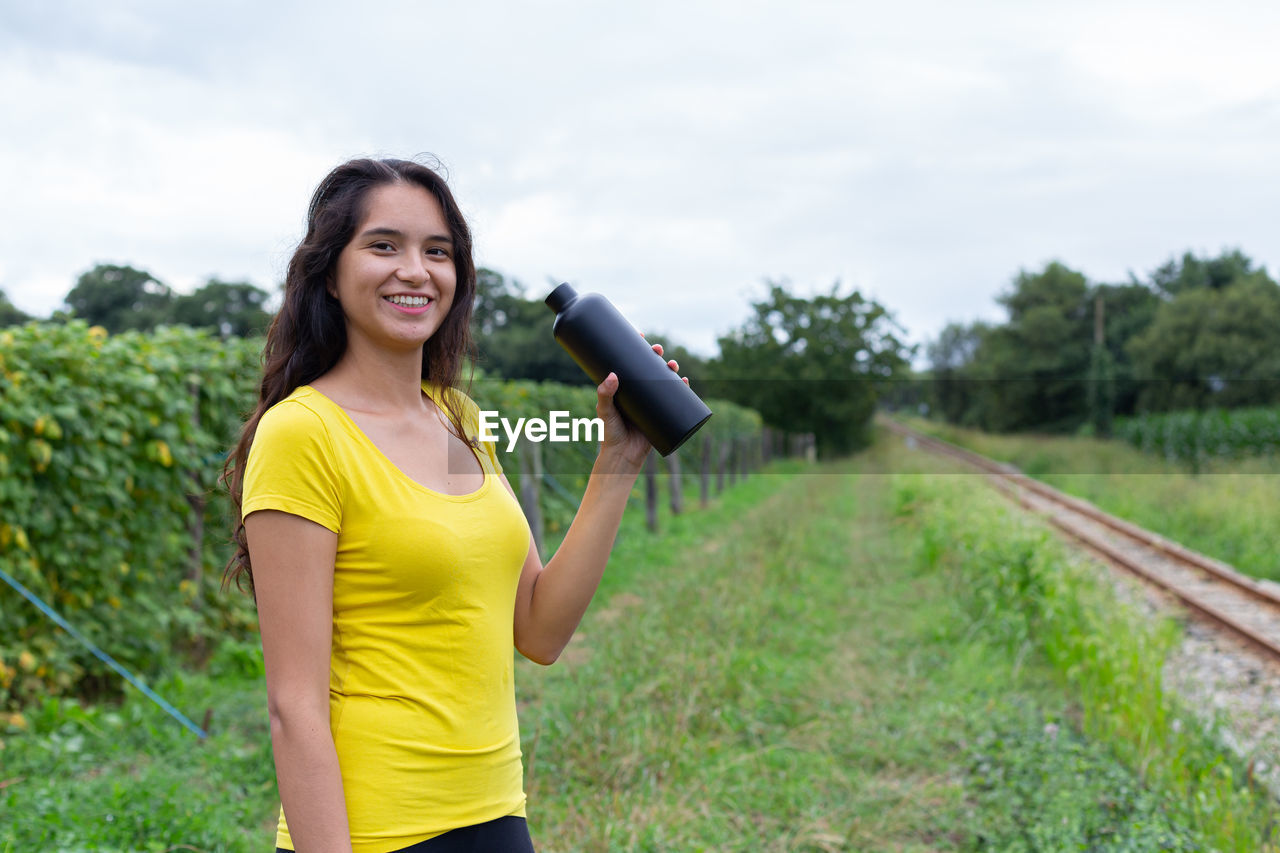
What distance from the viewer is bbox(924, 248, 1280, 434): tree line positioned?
1129 inches

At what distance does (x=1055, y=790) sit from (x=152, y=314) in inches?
1401

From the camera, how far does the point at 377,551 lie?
127 centimetres

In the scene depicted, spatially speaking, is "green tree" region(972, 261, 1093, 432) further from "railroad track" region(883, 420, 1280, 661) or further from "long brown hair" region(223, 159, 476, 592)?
"long brown hair" region(223, 159, 476, 592)

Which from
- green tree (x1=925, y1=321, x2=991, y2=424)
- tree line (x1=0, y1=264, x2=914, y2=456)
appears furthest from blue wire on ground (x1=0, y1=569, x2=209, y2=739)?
tree line (x1=0, y1=264, x2=914, y2=456)

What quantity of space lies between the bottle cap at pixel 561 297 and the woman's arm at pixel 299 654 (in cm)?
63

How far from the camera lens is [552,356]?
11672 mm


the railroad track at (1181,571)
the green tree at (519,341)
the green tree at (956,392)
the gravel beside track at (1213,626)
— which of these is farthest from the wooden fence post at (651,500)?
the green tree at (956,392)

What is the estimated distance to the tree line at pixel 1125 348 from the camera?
28688 mm

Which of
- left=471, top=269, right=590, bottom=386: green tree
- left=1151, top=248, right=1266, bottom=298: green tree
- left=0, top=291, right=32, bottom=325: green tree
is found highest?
left=1151, top=248, right=1266, bottom=298: green tree

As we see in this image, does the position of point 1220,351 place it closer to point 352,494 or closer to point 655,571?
point 655,571

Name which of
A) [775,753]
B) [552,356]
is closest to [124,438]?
[775,753]

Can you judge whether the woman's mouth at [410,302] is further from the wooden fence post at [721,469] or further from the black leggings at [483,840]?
the wooden fence post at [721,469]

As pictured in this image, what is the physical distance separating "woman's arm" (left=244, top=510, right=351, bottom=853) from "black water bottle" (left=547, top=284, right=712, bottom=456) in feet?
1.88

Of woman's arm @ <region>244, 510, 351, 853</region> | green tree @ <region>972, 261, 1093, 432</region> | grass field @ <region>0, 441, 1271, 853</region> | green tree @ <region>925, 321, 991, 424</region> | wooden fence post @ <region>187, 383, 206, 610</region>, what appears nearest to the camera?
woman's arm @ <region>244, 510, 351, 853</region>
